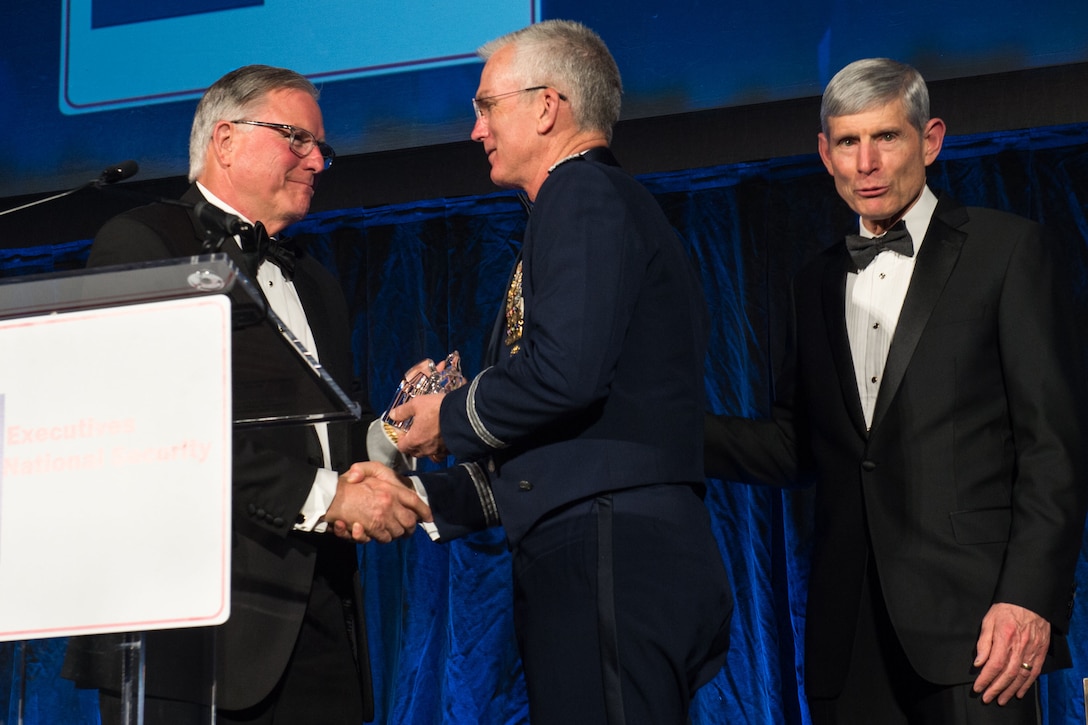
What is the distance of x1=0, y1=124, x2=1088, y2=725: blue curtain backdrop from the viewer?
11.4 feet

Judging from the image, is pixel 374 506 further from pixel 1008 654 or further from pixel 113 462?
pixel 1008 654

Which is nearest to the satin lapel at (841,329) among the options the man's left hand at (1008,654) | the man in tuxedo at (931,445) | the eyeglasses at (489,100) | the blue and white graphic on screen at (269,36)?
the man in tuxedo at (931,445)

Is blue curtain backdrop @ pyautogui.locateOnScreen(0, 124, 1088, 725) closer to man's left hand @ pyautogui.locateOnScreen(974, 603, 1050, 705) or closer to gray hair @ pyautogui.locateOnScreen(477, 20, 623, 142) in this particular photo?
man's left hand @ pyautogui.locateOnScreen(974, 603, 1050, 705)

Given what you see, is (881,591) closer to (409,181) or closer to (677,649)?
(677,649)

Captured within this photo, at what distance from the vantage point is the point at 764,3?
3396mm

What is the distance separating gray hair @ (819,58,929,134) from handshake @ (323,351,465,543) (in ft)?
3.27

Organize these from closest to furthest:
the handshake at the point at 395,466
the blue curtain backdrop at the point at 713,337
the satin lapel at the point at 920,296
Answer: the handshake at the point at 395,466 → the satin lapel at the point at 920,296 → the blue curtain backdrop at the point at 713,337

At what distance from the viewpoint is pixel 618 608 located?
1782 mm

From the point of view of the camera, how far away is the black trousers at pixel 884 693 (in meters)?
2.07

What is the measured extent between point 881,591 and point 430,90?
2.17m

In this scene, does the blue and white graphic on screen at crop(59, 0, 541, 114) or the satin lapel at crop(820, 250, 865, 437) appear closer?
the satin lapel at crop(820, 250, 865, 437)

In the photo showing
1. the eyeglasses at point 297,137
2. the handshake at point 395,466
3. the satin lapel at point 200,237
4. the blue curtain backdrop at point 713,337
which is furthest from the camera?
the blue curtain backdrop at point 713,337

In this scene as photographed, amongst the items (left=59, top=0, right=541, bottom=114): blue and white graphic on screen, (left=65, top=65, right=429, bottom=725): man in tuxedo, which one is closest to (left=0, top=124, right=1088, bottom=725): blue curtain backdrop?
(left=59, top=0, right=541, bottom=114): blue and white graphic on screen

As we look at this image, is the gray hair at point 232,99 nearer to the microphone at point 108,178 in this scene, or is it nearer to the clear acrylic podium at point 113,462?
the microphone at point 108,178
